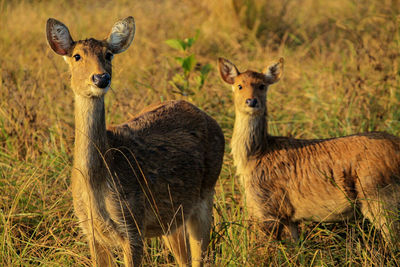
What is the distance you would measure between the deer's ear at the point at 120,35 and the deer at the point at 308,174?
161 centimetres

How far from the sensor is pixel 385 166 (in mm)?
4887

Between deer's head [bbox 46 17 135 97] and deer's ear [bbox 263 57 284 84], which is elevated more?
deer's head [bbox 46 17 135 97]

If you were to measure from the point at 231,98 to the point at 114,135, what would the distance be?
313 centimetres

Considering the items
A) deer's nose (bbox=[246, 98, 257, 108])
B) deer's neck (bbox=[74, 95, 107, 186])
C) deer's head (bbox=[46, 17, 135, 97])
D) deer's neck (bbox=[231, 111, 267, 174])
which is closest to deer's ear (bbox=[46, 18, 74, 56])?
deer's head (bbox=[46, 17, 135, 97])

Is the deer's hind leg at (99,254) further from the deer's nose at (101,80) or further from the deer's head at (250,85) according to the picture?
the deer's head at (250,85)

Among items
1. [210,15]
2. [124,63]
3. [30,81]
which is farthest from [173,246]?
[210,15]

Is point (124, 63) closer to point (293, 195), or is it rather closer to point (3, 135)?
point (3, 135)

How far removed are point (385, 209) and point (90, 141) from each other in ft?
7.40

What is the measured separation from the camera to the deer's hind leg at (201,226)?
4680 millimetres

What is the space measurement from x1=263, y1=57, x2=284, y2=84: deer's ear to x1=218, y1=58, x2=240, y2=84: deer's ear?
0.30 meters

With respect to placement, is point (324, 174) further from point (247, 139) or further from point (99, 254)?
point (99, 254)

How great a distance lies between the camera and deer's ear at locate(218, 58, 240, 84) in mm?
5848

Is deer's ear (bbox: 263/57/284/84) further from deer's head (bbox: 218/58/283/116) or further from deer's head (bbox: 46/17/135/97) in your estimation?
deer's head (bbox: 46/17/135/97)

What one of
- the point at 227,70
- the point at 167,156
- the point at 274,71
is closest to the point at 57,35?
the point at 167,156
